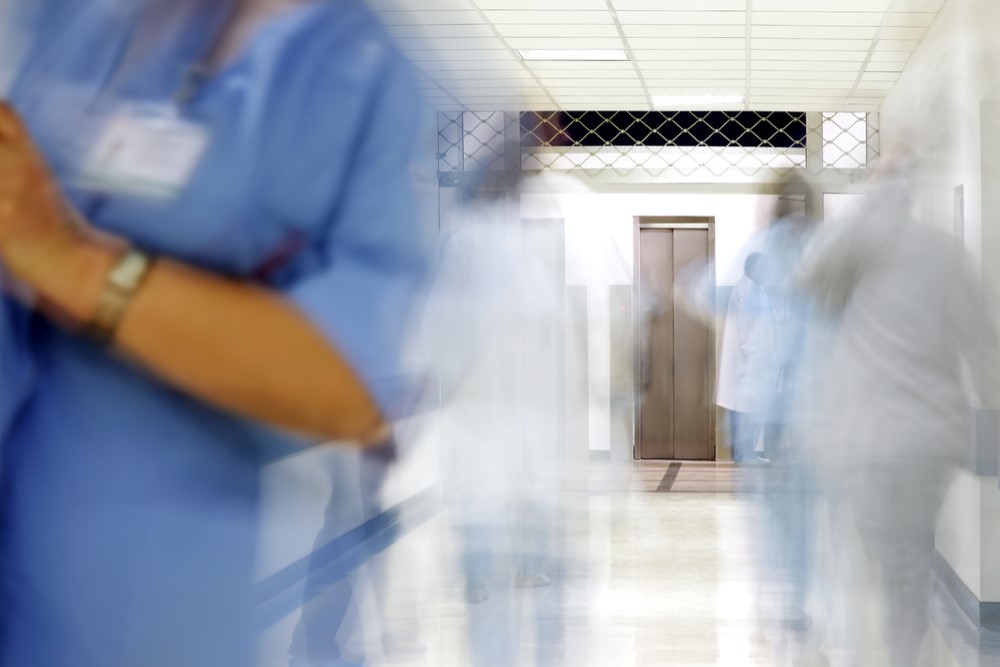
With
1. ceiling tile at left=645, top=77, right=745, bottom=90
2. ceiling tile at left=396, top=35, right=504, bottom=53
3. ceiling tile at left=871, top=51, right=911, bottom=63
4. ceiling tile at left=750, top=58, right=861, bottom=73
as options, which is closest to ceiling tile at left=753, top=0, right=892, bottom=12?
ceiling tile at left=871, top=51, right=911, bottom=63

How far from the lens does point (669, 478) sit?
1001 centimetres

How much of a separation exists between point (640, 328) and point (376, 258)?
10896 millimetres

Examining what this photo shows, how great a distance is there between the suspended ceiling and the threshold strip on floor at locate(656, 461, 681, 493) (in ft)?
11.3

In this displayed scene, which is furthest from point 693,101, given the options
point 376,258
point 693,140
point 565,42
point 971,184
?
point 376,258

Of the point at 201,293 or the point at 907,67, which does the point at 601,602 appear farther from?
the point at 907,67

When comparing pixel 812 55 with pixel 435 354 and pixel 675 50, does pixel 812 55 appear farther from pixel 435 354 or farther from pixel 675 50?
pixel 435 354

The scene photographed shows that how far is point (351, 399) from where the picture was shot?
0.61m

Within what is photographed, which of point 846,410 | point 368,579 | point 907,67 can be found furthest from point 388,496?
point 907,67

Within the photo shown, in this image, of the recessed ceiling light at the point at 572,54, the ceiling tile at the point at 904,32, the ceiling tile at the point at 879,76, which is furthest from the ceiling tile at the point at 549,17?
the ceiling tile at the point at 879,76

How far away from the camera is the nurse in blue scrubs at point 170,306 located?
60 centimetres

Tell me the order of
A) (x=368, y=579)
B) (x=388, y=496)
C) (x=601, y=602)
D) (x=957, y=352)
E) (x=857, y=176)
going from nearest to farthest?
1. (x=957, y=352)
2. (x=368, y=579)
3. (x=601, y=602)
4. (x=388, y=496)
5. (x=857, y=176)

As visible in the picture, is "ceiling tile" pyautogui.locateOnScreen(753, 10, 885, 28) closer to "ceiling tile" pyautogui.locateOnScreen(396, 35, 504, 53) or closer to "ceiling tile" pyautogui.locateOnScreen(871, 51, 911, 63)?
"ceiling tile" pyautogui.locateOnScreen(871, 51, 911, 63)

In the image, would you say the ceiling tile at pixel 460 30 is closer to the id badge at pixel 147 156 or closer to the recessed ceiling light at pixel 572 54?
the recessed ceiling light at pixel 572 54

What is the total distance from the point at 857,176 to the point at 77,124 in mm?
9786
